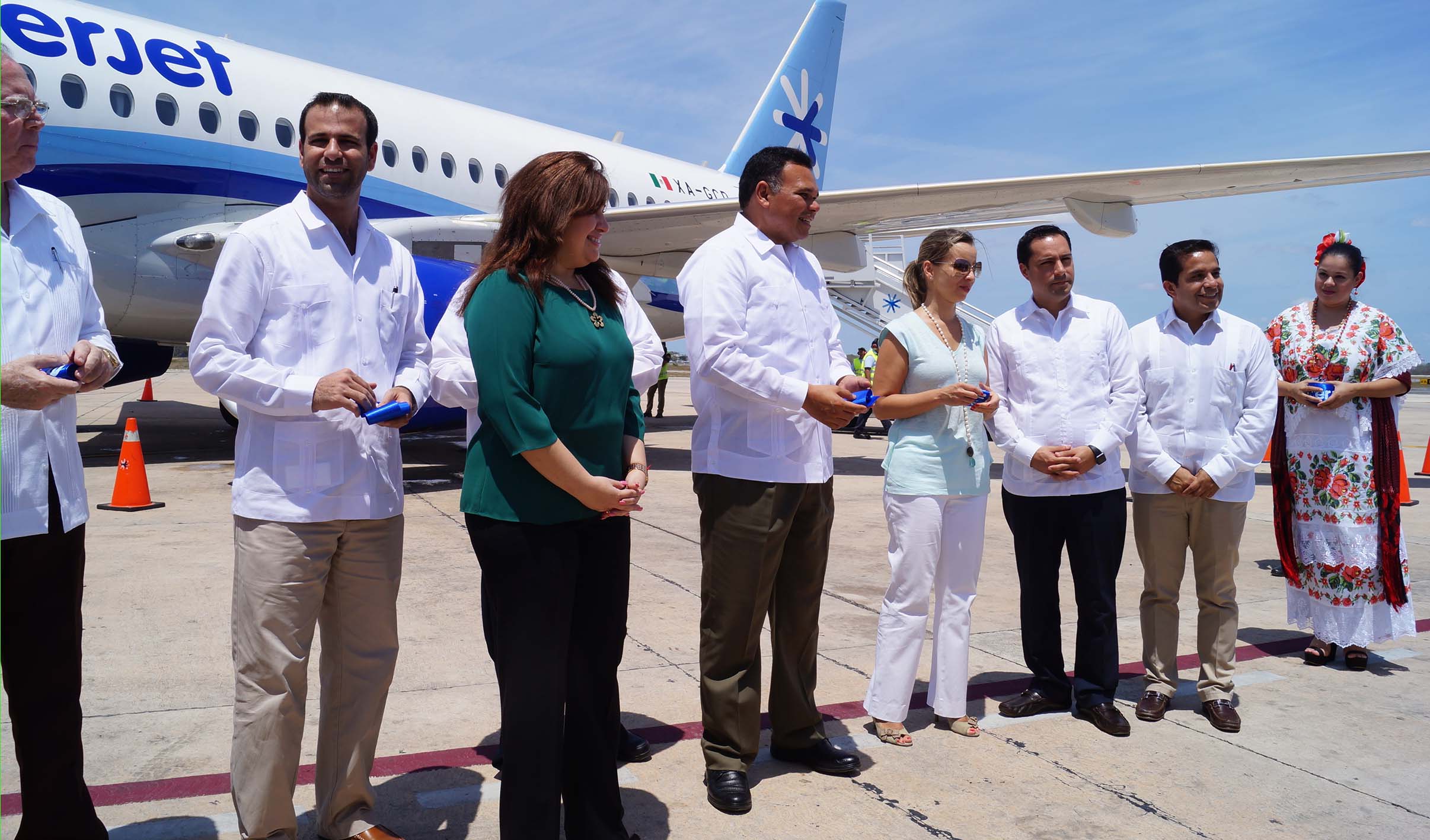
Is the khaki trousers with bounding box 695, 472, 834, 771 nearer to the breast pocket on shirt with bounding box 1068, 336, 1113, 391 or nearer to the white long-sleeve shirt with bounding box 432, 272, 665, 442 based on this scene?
the white long-sleeve shirt with bounding box 432, 272, 665, 442

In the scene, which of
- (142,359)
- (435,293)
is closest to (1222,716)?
(435,293)

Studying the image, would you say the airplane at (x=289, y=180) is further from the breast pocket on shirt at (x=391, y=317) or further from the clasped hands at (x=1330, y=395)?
the clasped hands at (x=1330, y=395)

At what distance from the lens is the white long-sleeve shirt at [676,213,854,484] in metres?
2.87

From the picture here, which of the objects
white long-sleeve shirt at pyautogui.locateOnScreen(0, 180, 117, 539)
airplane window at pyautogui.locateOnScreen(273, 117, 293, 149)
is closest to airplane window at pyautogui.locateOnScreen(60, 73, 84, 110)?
airplane window at pyautogui.locateOnScreen(273, 117, 293, 149)

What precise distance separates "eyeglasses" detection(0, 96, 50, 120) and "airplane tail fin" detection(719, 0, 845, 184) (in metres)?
15.1

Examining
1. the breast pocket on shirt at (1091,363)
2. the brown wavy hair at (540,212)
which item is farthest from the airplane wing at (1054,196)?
the brown wavy hair at (540,212)

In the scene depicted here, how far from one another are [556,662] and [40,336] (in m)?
1.33

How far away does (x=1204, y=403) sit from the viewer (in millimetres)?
3734

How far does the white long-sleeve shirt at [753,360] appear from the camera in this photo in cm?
287

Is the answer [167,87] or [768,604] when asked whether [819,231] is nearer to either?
[167,87]

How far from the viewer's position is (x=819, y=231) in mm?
12234

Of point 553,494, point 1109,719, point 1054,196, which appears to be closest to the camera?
point 553,494

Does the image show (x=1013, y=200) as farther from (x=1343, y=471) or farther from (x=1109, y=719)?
(x=1109, y=719)

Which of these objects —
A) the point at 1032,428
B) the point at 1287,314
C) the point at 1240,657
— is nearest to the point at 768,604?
the point at 1032,428
